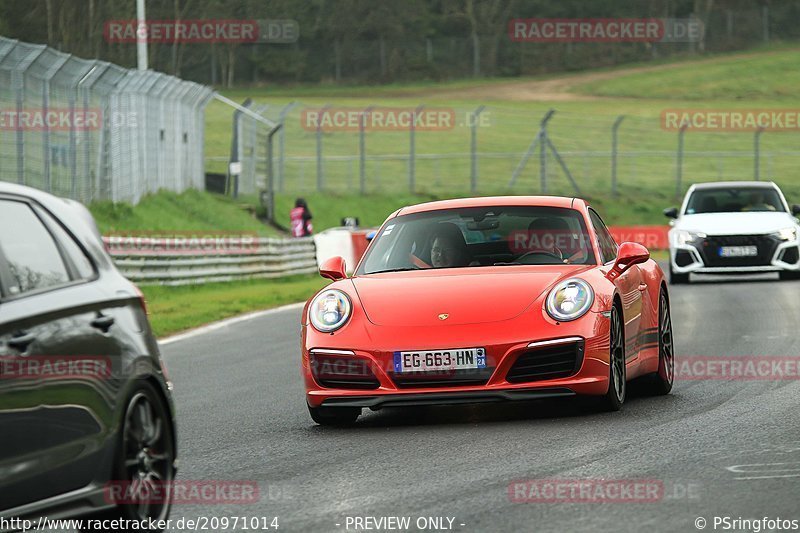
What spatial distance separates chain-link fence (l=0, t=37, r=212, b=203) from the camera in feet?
77.6

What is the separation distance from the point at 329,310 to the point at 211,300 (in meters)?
13.7

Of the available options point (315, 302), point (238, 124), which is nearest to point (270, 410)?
point (315, 302)

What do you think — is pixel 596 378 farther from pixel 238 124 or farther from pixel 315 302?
pixel 238 124

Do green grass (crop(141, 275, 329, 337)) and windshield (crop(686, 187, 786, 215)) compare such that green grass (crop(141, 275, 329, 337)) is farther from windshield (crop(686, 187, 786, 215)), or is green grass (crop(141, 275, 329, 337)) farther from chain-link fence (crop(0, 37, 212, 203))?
windshield (crop(686, 187, 786, 215))

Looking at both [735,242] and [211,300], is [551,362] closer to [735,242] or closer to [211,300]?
[211,300]

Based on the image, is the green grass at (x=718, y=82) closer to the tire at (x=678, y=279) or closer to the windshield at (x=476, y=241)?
the tire at (x=678, y=279)

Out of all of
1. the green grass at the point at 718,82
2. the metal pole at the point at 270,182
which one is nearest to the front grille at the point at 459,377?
the metal pole at the point at 270,182

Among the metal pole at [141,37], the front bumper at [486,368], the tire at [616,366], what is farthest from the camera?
the metal pole at [141,37]

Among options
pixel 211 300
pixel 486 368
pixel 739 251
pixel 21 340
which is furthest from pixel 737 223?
pixel 21 340

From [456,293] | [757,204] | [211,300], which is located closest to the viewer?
[456,293]

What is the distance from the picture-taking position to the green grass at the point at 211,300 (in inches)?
768

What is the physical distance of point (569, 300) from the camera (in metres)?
9.37

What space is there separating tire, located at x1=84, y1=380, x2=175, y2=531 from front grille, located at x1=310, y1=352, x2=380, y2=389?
9.28ft

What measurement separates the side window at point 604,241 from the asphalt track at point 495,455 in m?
0.91
